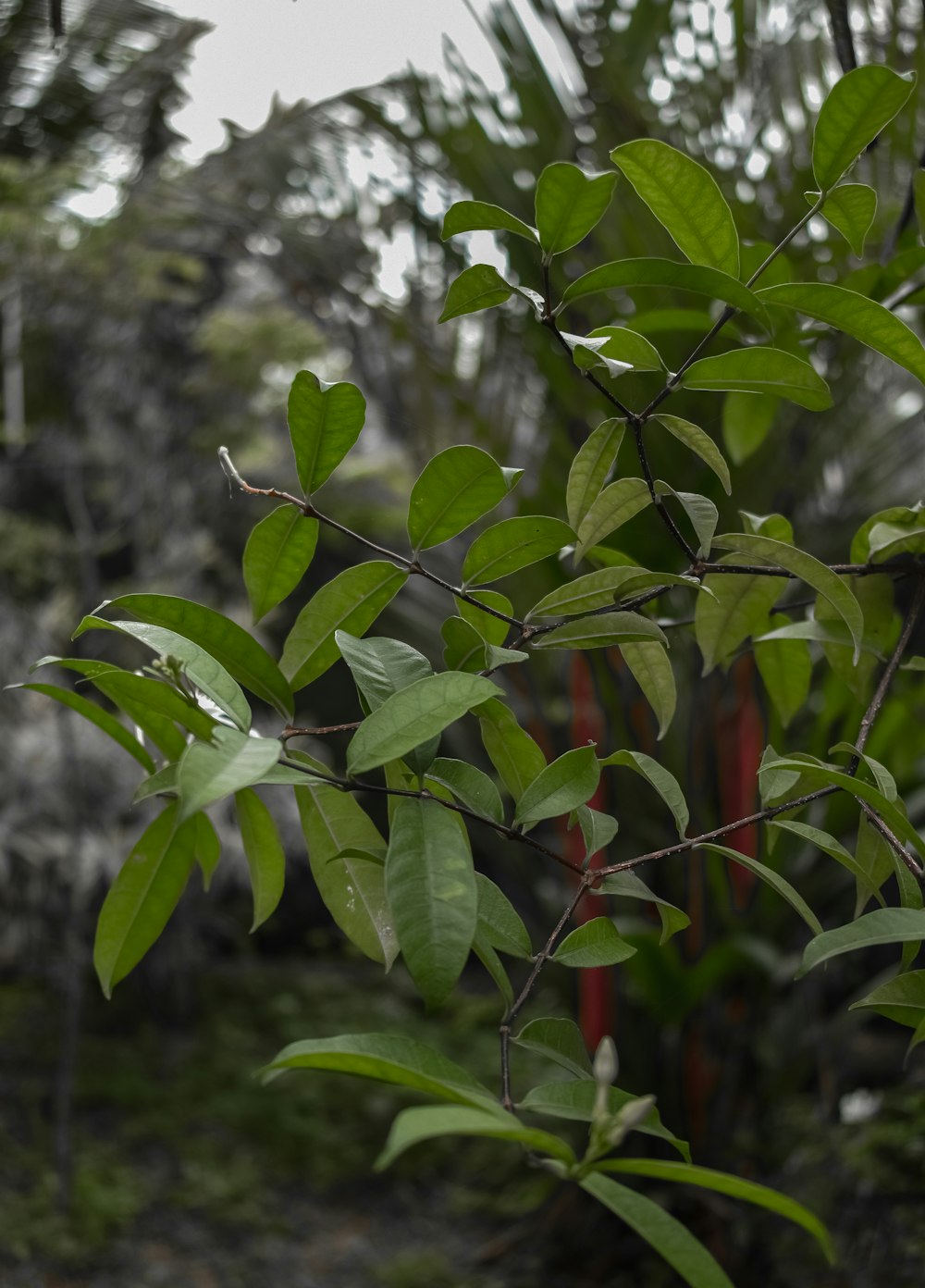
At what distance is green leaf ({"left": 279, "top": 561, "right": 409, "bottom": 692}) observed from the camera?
1.04 feet

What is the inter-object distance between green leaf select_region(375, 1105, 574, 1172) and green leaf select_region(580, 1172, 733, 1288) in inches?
0.5

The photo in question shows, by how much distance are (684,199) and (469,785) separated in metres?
0.17

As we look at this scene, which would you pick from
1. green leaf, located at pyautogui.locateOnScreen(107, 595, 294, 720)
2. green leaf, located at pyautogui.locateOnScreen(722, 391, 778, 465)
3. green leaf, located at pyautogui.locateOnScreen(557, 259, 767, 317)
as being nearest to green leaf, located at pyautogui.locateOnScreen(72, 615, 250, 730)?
green leaf, located at pyautogui.locateOnScreen(107, 595, 294, 720)

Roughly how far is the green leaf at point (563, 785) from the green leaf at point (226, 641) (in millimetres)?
74

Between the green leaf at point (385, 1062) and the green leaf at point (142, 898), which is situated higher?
the green leaf at point (385, 1062)

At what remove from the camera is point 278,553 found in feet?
1.05

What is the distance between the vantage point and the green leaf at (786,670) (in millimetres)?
406

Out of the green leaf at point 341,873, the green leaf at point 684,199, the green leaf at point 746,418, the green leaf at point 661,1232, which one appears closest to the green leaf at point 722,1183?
the green leaf at point 661,1232

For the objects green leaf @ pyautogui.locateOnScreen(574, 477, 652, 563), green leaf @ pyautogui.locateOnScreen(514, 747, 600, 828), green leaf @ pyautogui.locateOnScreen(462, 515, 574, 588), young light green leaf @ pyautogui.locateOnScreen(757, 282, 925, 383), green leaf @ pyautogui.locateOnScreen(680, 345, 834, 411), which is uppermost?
young light green leaf @ pyautogui.locateOnScreen(757, 282, 925, 383)

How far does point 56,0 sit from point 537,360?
62cm

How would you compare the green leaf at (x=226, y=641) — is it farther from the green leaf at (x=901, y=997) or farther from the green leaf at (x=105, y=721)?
the green leaf at (x=901, y=997)

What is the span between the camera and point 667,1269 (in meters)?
1.09

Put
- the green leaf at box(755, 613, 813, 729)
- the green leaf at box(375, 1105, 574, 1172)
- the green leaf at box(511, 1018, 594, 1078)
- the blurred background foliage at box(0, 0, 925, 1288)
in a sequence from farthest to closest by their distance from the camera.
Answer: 1. the blurred background foliage at box(0, 0, 925, 1288)
2. the green leaf at box(755, 613, 813, 729)
3. the green leaf at box(511, 1018, 594, 1078)
4. the green leaf at box(375, 1105, 574, 1172)

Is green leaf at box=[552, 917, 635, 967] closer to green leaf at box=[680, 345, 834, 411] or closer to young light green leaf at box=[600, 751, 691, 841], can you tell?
young light green leaf at box=[600, 751, 691, 841]
